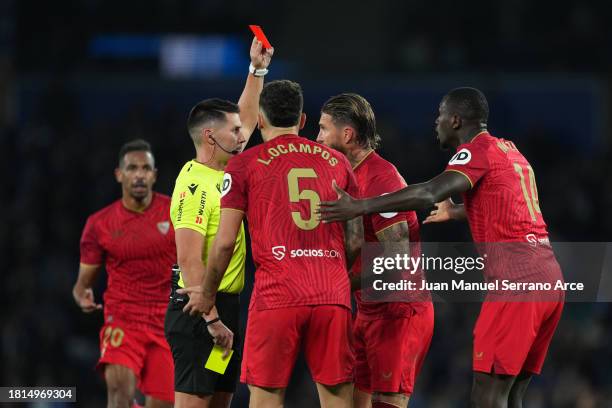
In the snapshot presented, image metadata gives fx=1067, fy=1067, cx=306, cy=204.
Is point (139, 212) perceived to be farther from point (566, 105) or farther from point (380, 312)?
point (566, 105)

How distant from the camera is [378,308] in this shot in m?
6.89

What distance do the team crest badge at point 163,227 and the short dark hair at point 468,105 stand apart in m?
2.78

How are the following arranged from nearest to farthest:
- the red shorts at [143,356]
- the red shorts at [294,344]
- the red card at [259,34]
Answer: the red shorts at [294,344]
the red card at [259,34]
the red shorts at [143,356]

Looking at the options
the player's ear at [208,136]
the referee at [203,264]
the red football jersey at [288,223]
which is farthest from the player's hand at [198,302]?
the player's ear at [208,136]

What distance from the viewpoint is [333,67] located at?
20.5 metres

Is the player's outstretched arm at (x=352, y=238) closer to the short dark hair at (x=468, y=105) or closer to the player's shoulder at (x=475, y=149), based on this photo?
the player's shoulder at (x=475, y=149)

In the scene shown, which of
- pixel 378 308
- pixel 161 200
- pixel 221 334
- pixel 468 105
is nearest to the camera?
pixel 221 334

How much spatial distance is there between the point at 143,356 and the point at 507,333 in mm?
3123

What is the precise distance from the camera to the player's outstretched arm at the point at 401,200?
5969mm

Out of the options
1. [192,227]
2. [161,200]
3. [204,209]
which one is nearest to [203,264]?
[192,227]

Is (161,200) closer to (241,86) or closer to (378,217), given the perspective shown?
(378,217)

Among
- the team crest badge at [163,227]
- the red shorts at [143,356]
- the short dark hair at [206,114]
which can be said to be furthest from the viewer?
the team crest badge at [163,227]

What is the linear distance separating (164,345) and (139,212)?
113 cm

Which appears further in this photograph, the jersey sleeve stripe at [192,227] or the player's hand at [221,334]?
the jersey sleeve stripe at [192,227]
